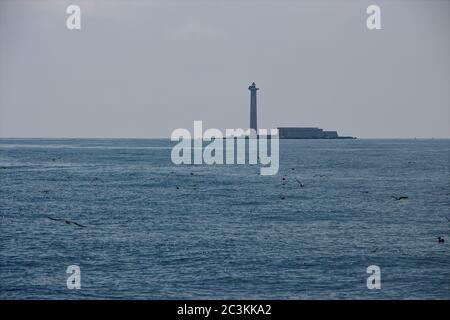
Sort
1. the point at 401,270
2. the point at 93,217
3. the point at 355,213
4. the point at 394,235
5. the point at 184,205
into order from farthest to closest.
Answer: the point at 184,205, the point at 355,213, the point at 93,217, the point at 394,235, the point at 401,270

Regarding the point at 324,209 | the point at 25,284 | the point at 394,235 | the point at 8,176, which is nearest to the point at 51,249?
the point at 25,284

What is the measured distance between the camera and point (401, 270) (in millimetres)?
42812

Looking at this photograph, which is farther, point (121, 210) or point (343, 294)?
point (121, 210)

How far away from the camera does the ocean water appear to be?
3850 centimetres

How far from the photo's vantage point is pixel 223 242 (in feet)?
165

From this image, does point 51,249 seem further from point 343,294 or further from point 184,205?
point 184,205

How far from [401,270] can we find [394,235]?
12506 millimetres

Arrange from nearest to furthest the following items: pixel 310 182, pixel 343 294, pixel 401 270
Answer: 1. pixel 343 294
2. pixel 401 270
3. pixel 310 182

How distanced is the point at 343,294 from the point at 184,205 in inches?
1514

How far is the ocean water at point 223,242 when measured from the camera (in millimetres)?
38500

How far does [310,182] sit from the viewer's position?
350 ft
